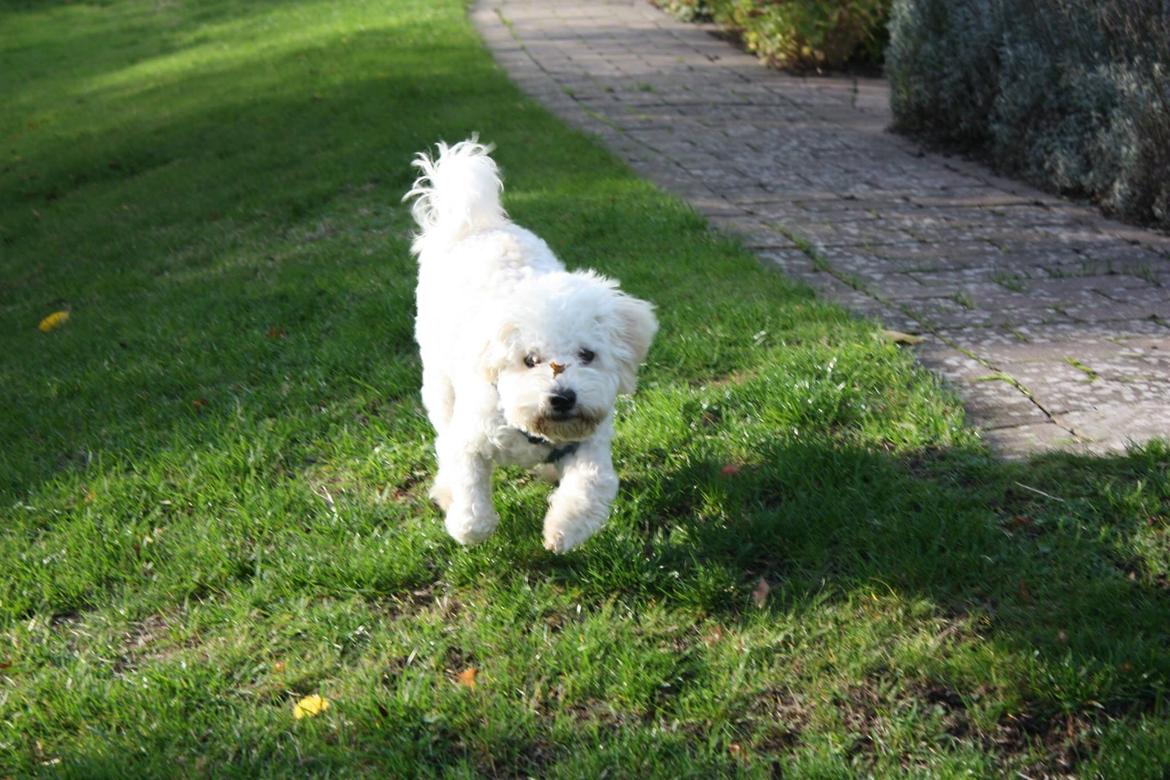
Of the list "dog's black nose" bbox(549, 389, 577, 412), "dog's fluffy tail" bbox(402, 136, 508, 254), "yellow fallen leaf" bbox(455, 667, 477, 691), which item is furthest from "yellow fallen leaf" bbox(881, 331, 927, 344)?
"yellow fallen leaf" bbox(455, 667, 477, 691)

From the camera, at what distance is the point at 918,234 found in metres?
7.25

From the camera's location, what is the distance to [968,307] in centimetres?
586

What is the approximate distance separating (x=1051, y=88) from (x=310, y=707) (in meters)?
7.29

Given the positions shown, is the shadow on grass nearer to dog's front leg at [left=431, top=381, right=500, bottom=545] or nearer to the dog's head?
dog's front leg at [left=431, top=381, right=500, bottom=545]

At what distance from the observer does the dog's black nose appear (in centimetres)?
354

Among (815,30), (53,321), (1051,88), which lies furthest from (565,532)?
(815,30)

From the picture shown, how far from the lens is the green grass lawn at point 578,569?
10.2 ft

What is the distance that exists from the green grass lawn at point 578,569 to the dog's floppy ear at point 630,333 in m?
0.54

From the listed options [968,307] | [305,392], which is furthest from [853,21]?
[305,392]

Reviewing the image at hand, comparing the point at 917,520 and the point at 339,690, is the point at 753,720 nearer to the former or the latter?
the point at 917,520

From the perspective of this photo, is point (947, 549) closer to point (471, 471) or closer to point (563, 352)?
point (563, 352)

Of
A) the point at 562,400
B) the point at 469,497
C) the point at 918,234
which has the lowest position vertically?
the point at 918,234

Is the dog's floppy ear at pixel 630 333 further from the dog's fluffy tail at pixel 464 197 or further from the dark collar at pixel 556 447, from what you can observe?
the dog's fluffy tail at pixel 464 197

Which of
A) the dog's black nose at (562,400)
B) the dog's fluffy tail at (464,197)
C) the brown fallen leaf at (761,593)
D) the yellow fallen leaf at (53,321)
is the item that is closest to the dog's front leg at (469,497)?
the dog's black nose at (562,400)
